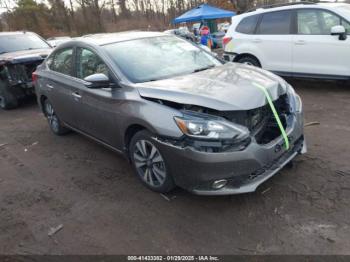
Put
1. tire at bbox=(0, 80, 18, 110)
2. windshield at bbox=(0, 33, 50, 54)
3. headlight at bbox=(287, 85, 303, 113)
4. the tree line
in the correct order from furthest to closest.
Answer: the tree line < windshield at bbox=(0, 33, 50, 54) < tire at bbox=(0, 80, 18, 110) < headlight at bbox=(287, 85, 303, 113)

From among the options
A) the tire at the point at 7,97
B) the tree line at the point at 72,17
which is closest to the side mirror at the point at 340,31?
the tire at the point at 7,97

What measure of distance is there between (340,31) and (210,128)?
4.58 meters

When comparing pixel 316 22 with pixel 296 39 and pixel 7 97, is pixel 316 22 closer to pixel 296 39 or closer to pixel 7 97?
pixel 296 39

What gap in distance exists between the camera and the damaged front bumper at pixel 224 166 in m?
2.97

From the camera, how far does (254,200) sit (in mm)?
3350

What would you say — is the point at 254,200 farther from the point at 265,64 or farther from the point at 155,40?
the point at 265,64

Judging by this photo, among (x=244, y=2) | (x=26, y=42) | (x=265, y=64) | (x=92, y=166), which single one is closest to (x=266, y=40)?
(x=265, y=64)

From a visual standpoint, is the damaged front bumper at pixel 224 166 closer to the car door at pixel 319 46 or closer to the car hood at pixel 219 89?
the car hood at pixel 219 89

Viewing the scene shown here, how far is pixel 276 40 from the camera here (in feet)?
23.7

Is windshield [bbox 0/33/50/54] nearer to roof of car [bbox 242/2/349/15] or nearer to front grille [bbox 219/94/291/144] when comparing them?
roof of car [bbox 242/2/349/15]

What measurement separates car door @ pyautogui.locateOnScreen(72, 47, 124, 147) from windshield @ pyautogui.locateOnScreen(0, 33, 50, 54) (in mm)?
5128

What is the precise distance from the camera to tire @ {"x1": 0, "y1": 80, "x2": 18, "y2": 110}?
26.5ft

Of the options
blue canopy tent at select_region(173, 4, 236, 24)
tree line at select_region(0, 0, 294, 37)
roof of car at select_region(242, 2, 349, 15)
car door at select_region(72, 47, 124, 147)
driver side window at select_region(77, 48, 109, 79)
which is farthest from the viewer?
tree line at select_region(0, 0, 294, 37)

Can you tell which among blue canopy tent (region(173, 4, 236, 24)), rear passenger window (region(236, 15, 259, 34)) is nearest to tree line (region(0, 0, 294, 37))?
blue canopy tent (region(173, 4, 236, 24))
